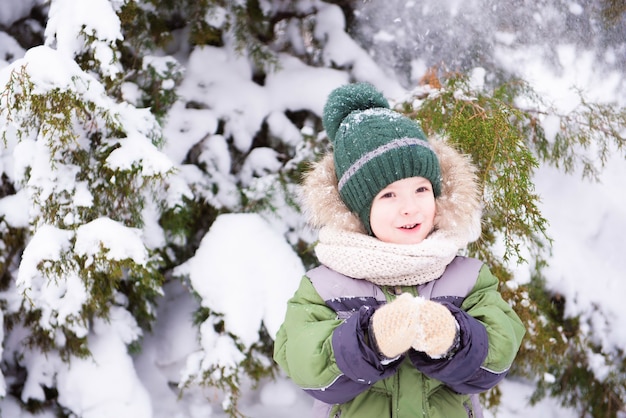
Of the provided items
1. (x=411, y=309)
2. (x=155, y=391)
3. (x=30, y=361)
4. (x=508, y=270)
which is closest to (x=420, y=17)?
(x=508, y=270)

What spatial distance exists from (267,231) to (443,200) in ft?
3.73

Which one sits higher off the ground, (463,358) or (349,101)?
(349,101)

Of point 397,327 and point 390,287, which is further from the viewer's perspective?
point 390,287

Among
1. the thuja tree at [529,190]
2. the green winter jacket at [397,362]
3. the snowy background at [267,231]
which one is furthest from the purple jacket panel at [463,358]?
the snowy background at [267,231]

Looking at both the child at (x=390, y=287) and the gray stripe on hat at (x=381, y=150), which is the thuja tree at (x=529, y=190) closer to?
the child at (x=390, y=287)

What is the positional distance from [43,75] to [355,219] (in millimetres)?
1259

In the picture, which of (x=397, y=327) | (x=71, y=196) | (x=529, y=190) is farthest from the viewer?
(x=71, y=196)

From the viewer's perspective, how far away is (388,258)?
5.12 feet

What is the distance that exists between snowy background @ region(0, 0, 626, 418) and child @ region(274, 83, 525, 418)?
2.83 feet

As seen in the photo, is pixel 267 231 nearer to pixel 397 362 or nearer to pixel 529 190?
pixel 529 190

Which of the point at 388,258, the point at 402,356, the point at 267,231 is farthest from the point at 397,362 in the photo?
the point at 267,231

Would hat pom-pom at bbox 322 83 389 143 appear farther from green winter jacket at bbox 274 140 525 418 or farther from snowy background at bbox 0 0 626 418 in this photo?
snowy background at bbox 0 0 626 418

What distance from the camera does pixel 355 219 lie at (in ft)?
5.85

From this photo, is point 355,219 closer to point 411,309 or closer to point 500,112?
point 411,309
